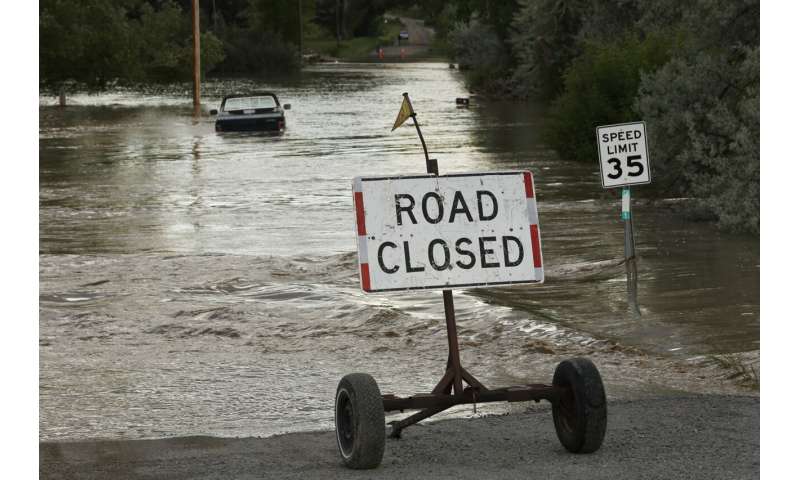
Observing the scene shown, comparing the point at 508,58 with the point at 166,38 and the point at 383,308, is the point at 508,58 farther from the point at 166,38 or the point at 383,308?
the point at 383,308

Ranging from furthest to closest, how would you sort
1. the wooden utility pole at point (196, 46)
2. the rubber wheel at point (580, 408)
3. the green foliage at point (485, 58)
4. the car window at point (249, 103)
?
the green foliage at point (485, 58) → the wooden utility pole at point (196, 46) → the car window at point (249, 103) → the rubber wheel at point (580, 408)

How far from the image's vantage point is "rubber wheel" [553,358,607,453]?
24.7 feet

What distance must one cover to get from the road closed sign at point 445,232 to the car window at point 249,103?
3466 centimetres

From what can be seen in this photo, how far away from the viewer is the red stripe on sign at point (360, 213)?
7.79 m

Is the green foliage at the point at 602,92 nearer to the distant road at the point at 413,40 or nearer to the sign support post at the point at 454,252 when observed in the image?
the sign support post at the point at 454,252

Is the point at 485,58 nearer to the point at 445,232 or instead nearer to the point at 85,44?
the point at 85,44

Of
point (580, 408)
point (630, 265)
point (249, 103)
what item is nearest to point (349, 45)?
point (249, 103)

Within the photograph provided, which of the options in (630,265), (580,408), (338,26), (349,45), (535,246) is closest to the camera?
(580,408)

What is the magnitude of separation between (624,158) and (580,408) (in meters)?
5.84

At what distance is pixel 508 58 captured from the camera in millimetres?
67750

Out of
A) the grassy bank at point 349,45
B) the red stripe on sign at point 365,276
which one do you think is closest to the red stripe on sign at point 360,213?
the red stripe on sign at point 365,276

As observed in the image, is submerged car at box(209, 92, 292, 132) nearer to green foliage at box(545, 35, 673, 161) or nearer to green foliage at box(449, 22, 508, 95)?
green foliage at box(545, 35, 673, 161)

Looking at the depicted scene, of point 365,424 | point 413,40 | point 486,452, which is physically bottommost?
point 486,452

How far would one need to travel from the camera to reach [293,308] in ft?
46.6
